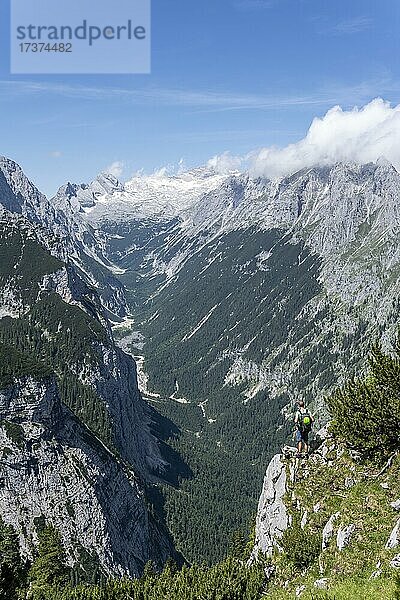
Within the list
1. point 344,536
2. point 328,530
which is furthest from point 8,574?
point 344,536

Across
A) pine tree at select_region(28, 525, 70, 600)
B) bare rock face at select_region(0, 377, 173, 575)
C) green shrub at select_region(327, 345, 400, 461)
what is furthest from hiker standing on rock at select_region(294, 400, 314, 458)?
bare rock face at select_region(0, 377, 173, 575)

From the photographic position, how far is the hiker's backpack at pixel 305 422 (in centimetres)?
5143

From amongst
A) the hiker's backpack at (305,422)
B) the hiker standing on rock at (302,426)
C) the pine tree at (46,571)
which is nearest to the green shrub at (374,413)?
the hiker standing on rock at (302,426)

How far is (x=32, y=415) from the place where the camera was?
4852 inches

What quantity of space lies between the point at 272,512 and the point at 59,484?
78.1 meters

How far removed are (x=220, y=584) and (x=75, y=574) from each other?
237 ft

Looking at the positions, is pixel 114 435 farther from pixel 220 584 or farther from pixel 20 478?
pixel 220 584

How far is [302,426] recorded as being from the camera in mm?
53312

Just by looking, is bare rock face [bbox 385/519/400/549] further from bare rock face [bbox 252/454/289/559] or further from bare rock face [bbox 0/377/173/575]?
bare rock face [bbox 0/377/173/575]

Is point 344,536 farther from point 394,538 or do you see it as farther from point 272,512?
point 272,512

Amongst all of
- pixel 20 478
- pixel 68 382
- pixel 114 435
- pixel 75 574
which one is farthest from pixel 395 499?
pixel 68 382

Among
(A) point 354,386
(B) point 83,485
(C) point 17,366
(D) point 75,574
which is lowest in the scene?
(D) point 75,574

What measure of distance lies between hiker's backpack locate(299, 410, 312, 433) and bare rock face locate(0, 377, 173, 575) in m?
77.7

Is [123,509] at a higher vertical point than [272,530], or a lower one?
lower
